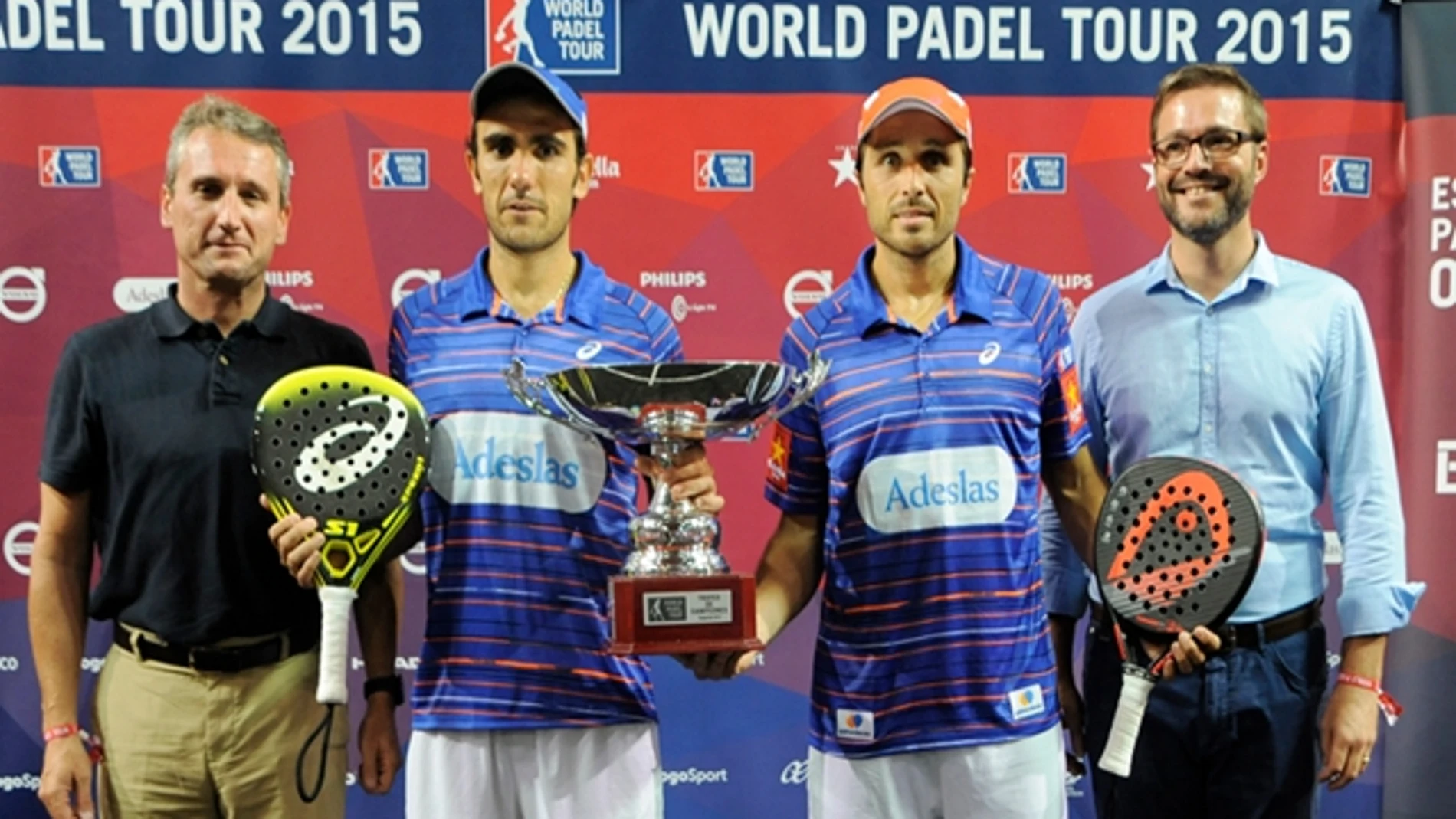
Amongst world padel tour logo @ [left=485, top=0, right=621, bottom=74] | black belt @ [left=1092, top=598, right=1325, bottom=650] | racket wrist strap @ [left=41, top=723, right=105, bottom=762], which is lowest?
racket wrist strap @ [left=41, top=723, right=105, bottom=762]

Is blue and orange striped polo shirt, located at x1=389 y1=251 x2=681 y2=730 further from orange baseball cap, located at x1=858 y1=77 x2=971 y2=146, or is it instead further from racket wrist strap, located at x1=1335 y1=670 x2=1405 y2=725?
racket wrist strap, located at x1=1335 y1=670 x2=1405 y2=725

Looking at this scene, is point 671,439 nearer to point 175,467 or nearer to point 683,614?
point 683,614

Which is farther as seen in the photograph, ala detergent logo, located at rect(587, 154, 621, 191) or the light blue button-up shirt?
ala detergent logo, located at rect(587, 154, 621, 191)

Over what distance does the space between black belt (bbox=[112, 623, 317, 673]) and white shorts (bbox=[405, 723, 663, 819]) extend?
11.3 inches

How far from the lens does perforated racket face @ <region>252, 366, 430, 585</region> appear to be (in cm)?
207

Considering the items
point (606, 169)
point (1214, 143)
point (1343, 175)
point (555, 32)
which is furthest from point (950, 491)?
point (1343, 175)

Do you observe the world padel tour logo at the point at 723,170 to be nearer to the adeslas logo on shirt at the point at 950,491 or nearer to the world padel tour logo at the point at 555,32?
the world padel tour logo at the point at 555,32

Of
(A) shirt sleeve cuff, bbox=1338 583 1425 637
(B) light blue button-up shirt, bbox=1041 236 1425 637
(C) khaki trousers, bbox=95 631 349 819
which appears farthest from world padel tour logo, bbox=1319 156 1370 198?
(C) khaki trousers, bbox=95 631 349 819

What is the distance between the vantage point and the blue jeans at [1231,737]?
92.0 inches

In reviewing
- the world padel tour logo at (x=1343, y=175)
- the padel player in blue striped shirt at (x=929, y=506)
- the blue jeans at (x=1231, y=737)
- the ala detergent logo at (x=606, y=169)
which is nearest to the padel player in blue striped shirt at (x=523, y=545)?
the padel player in blue striped shirt at (x=929, y=506)

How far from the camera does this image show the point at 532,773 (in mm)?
2219

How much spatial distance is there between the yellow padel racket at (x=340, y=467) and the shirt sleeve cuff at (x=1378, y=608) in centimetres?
171

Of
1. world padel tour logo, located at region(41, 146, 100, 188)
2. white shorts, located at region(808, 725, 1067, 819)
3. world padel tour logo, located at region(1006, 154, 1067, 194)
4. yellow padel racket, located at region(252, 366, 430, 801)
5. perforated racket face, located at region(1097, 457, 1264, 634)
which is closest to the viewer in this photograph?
perforated racket face, located at region(1097, 457, 1264, 634)

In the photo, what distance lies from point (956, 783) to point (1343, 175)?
2.15 meters
